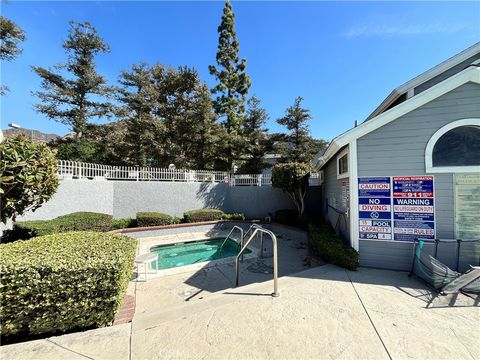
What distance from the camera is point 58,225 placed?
7.19 metres

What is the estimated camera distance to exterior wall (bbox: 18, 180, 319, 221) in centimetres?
888

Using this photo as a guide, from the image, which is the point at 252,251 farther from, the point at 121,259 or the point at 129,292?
the point at 121,259

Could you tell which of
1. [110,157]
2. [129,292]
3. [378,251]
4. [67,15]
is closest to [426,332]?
[378,251]

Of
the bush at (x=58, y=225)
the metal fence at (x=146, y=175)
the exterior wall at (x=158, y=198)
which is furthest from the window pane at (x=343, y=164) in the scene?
the bush at (x=58, y=225)

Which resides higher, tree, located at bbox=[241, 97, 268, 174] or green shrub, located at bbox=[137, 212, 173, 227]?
tree, located at bbox=[241, 97, 268, 174]

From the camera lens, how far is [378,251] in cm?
510

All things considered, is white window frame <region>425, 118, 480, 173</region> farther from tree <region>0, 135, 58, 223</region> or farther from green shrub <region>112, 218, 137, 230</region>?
green shrub <region>112, 218, 137, 230</region>

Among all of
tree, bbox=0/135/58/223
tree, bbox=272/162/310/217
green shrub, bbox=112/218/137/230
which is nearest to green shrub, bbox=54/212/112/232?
green shrub, bbox=112/218/137/230

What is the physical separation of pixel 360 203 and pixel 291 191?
227 inches

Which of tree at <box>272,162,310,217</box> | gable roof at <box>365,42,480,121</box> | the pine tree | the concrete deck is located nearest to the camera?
the concrete deck

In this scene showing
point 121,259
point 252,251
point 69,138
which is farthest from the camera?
point 69,138

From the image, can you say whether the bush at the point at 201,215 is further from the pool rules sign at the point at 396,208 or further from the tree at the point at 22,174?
the pool rules sign at the point at 396,208

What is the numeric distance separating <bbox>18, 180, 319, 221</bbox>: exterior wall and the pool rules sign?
8.36m

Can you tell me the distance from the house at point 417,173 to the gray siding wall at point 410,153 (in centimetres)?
2
